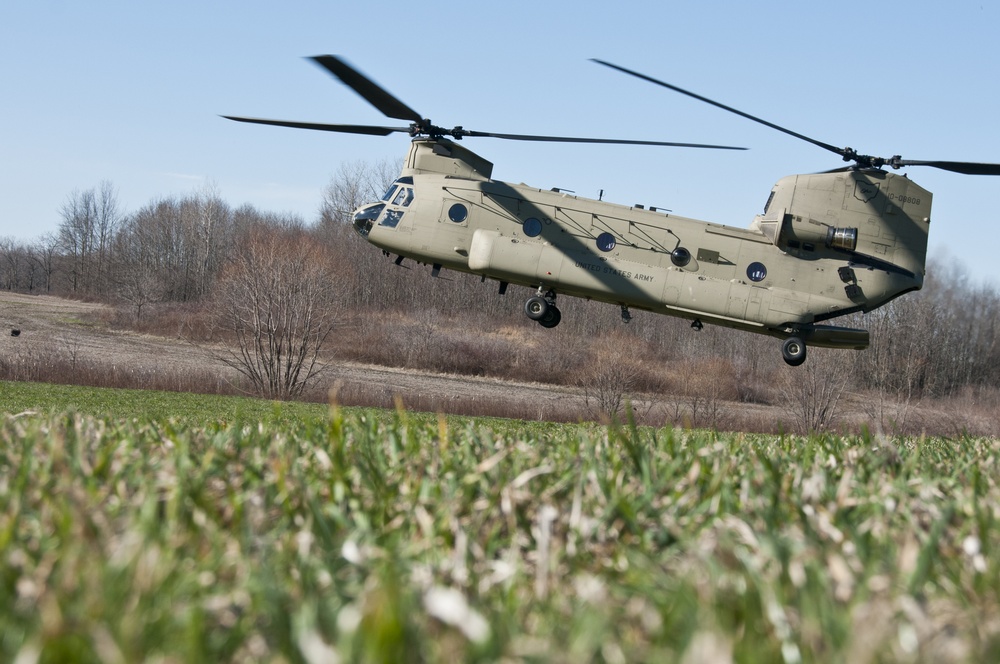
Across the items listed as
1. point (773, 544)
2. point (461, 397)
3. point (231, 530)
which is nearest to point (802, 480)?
point (773, 544)

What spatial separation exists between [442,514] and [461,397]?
134 feet

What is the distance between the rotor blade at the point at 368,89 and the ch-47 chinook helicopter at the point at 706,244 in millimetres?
94

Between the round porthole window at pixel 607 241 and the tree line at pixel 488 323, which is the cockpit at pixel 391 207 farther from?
the tree line at pixel 488 323

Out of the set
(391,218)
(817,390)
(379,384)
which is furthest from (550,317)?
(379,384)

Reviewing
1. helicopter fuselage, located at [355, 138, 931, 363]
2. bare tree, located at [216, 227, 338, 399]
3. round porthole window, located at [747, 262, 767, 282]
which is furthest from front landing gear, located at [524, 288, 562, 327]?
bare tree, located at [216, 227, 338, 399]

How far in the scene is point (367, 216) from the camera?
20828 mm

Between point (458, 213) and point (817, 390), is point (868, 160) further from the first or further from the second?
point (817, 390)

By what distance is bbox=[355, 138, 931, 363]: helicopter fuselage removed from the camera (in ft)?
64.4

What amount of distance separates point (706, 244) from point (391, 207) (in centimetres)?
644

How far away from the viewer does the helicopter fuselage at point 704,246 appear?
64.4 feet

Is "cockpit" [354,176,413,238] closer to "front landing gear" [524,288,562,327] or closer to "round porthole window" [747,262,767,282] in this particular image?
"front landing gear" [524,288,562,327]

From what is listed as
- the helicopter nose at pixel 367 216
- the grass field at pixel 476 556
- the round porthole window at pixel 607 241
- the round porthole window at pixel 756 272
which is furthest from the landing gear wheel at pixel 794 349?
the grass field at pixel 476 556

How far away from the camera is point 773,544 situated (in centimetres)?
196

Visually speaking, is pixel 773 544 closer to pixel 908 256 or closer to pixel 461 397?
pixel 908 256
